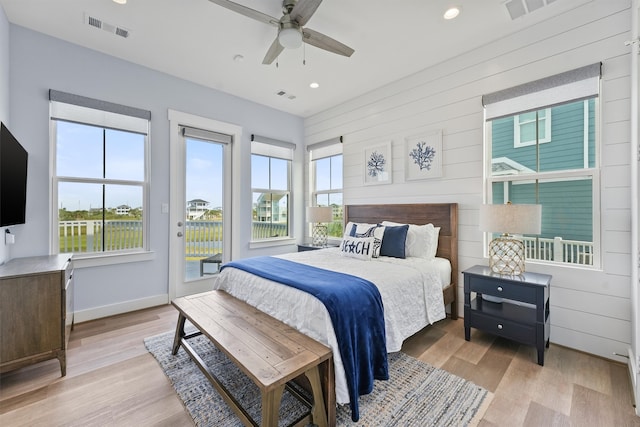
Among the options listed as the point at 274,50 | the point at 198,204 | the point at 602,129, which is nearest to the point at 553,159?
the point at 602,129

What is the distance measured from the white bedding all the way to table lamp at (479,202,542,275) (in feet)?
1.65

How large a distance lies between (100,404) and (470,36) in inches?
168

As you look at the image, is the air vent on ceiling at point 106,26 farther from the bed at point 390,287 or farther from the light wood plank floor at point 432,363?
the light wood plank floor at point 432,363

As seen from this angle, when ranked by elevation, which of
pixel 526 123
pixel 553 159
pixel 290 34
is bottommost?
pixel 553 159

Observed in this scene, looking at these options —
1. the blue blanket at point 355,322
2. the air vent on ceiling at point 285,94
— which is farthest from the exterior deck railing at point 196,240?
the air vent on ceiling at point 285,94

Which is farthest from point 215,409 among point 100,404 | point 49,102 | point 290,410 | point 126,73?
point 126,73

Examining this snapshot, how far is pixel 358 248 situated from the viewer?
119 inches

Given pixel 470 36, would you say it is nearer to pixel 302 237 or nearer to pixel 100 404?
pixel 302 237

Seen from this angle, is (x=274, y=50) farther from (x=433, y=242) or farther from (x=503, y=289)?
(x=503, y=289)

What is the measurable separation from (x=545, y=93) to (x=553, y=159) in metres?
0.61

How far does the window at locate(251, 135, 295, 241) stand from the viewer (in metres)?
4.50

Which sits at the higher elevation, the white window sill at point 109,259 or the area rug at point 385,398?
the white window sill at point 109,259

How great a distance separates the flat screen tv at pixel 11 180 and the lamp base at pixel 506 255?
13.1 ft

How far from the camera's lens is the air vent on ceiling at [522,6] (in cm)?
227
